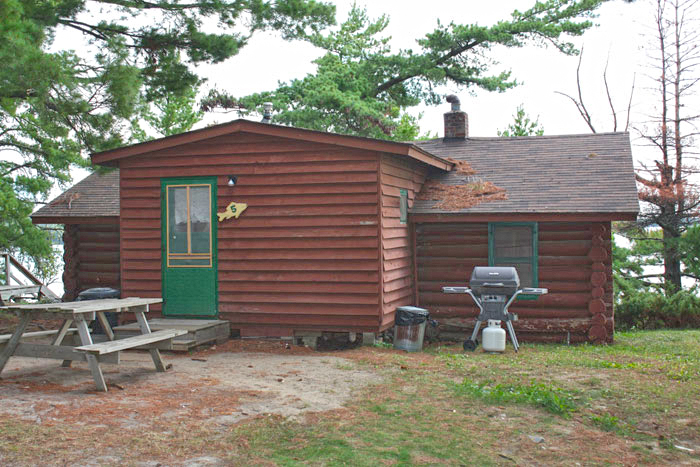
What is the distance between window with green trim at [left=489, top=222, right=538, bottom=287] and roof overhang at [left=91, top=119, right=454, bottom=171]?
6.74 feet

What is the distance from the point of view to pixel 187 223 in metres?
11.1

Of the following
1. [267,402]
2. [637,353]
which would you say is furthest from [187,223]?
[637,353]

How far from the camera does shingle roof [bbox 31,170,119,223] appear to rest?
44.1ft

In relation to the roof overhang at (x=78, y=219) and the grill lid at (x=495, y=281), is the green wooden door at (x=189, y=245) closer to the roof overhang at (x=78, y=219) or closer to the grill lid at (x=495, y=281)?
the roof overhang at (x=78, y=219)

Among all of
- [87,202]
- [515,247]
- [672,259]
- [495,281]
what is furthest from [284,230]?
[672,259]

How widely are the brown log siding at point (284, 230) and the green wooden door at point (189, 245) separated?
0.15 m

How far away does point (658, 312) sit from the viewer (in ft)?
51.7

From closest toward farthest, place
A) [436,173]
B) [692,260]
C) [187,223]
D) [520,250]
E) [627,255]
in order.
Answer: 1. [187,223]
2. [520,250]
3. [436,173]
4. [692,260]
5. [627,255]

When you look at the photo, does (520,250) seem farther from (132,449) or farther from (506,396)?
(132,449)

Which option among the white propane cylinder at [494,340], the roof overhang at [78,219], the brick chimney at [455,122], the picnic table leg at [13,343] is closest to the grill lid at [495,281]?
the white propane cylinder at [494,340]

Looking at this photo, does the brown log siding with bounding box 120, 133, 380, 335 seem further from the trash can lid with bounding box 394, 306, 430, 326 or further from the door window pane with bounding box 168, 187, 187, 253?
the trash can lid with bounding box 394, 306, 430, 326

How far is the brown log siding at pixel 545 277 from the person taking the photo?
38.7ft

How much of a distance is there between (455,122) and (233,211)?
23.1ft

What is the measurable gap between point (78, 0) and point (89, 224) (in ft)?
14.6
